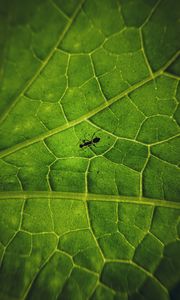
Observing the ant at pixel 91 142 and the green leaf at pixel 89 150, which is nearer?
the green leaf at pixel 89 150

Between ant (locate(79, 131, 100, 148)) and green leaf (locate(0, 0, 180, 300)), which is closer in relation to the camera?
green leaf (locate(0, 0, 180, 300))

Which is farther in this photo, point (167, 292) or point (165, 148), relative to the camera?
→ point (165, 148)

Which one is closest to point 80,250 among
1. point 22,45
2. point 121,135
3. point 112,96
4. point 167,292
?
point 167,292

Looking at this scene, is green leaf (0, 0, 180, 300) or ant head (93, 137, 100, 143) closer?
green leaf (0, 0, 180, 300)

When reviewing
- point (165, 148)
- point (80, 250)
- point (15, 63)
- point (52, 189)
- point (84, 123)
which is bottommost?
point (80, 250)

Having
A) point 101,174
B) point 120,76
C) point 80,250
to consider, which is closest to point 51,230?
point 80,250

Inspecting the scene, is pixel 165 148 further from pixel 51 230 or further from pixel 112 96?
pixel 51 230

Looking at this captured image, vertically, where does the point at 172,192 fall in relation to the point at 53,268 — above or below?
above
